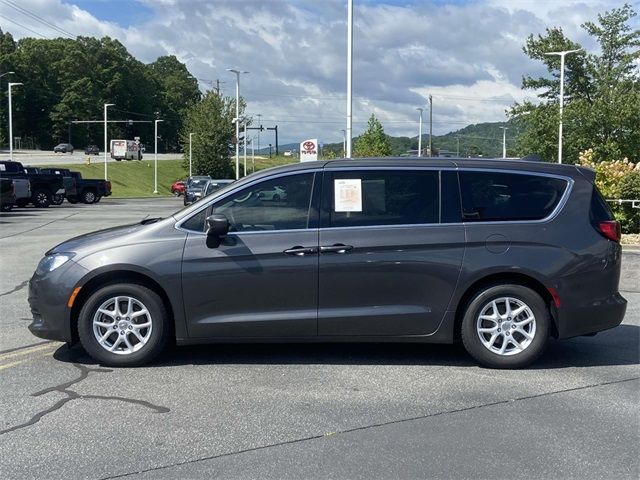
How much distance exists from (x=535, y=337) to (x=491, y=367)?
450 millimetres

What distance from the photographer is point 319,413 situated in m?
4.87

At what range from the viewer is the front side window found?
19.4 ft

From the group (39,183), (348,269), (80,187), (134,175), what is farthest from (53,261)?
(134,175)

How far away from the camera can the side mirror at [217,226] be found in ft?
18.7

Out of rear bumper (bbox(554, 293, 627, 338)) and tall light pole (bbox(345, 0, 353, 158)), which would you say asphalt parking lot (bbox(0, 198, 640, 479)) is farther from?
tall light pole (bbox(345, 0, 353, 158))

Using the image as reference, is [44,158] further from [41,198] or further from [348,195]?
[348,195]

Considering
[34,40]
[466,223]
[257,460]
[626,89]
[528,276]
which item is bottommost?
[257,460]

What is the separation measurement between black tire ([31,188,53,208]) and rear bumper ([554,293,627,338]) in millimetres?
32291

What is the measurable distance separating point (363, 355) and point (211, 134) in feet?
241

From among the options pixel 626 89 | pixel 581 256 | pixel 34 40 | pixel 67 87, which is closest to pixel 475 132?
pixel 67 87

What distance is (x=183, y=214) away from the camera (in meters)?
5.98

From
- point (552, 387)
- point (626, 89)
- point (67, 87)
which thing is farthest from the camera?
point (67, 87)

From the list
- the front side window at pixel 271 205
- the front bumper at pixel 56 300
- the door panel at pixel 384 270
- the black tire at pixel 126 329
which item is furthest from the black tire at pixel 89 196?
the door panel at pixel 384 270

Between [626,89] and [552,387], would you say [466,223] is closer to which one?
[552,387]
